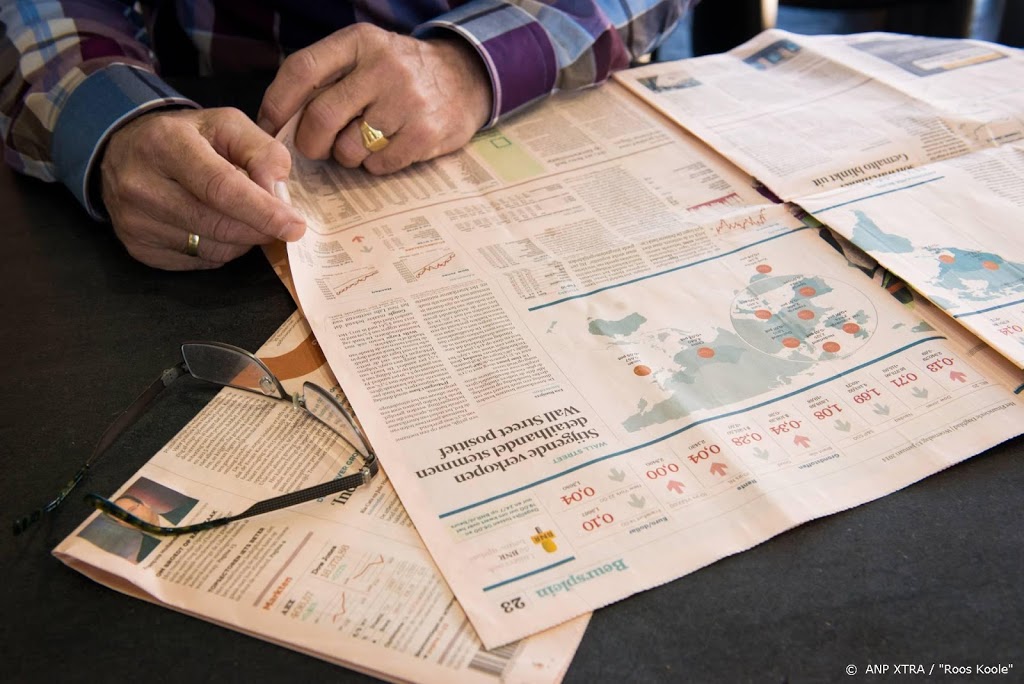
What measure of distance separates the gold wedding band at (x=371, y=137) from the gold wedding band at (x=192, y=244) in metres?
0.19

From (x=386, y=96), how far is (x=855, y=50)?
0.59 m

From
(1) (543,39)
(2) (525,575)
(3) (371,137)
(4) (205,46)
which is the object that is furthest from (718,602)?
(4) (205,46)

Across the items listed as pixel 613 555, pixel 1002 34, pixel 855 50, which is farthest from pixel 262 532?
pixel 1002 34

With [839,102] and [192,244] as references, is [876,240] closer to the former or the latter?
[839,102]

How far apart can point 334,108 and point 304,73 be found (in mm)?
41

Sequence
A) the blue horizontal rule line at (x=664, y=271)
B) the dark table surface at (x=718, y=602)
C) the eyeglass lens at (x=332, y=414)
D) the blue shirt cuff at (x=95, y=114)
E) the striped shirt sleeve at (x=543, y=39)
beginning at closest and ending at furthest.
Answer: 1. the dark table surface at (x=718, y=602)
2. the eyeglass lens at (x=332, y=414)
3. the blue horizontal rule line at (x=664, y=271)
4. the blue shirt cuff at (x=95, y=114)
5. the striped shirt sleeve at (x=543, y=39)

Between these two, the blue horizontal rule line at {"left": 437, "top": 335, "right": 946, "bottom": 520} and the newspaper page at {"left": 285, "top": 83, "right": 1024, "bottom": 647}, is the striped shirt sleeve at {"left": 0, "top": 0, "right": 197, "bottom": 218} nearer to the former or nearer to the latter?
the newspaper page at {"left": 285, "top": 83, "right": 1024, "bottom": 647}

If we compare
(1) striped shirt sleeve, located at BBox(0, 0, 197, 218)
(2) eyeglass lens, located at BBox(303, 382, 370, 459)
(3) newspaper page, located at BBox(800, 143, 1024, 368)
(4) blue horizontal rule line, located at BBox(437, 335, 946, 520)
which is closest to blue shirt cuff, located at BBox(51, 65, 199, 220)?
(1) striped shirt sleeve, located at BBox(0, 0, 197, 218)

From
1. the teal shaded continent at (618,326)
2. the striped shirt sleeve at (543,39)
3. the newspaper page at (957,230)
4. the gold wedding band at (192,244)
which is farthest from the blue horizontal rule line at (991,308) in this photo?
the gold wedding band at (192,244)

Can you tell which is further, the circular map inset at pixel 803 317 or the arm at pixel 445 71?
the arm at pixel 445 71

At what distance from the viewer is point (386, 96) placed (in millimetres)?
802

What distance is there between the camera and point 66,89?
2.67 feet

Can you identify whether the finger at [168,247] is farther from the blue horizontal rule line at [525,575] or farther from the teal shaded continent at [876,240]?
the teal shaded continent at [876,240]

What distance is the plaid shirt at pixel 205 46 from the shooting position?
0.79m
